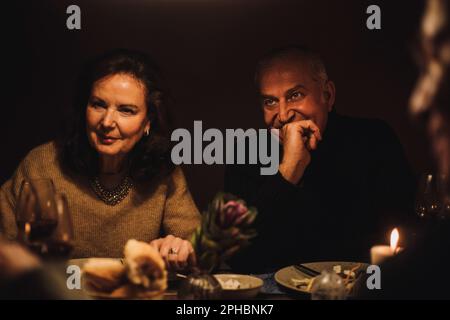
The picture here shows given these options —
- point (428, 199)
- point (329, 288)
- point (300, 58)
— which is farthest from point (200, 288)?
point (300, 58)

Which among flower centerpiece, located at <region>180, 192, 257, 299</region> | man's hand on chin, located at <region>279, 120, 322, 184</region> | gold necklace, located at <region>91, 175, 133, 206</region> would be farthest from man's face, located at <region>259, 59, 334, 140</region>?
flower centerpiece, located at <region>180, 192, 257, 299</region>

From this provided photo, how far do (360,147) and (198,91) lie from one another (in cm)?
91

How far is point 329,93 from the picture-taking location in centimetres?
282

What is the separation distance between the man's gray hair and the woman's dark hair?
0.57m

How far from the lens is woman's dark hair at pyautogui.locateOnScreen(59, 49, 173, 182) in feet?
7.93

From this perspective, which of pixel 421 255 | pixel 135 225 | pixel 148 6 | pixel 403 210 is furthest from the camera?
pixel 148 6

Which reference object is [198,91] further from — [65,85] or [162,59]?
[65,85]

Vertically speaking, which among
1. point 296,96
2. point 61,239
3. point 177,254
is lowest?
point 177,254

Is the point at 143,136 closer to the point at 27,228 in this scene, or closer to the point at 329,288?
the point at 27,228

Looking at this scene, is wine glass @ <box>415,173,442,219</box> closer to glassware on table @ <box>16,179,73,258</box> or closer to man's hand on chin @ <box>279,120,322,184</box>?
man's hand on chin @ <box>279,120,322,184</box>

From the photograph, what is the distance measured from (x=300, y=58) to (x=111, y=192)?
1150 millimetres

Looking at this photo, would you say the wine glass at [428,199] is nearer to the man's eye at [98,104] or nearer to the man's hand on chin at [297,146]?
the man's hand on chin at [297,146]
